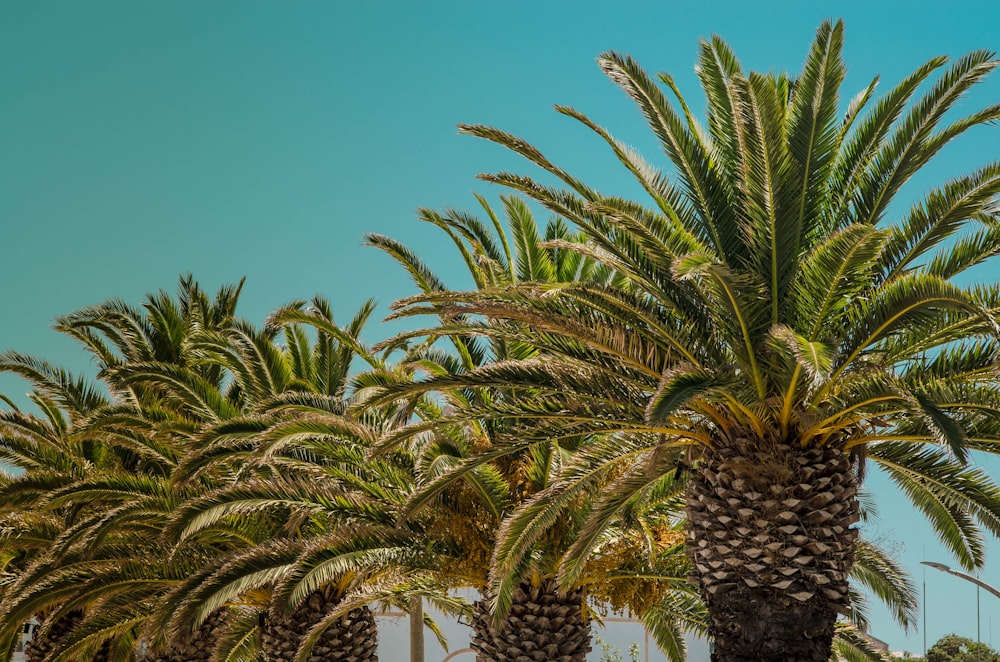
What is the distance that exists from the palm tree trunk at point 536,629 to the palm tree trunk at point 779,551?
4.39 metres

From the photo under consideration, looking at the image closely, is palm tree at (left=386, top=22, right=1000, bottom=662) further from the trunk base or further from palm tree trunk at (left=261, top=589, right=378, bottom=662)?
palm tree trunk at (left=261, top=589, right=378, bottom=662)

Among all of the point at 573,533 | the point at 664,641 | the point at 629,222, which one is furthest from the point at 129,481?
the point at 629,222

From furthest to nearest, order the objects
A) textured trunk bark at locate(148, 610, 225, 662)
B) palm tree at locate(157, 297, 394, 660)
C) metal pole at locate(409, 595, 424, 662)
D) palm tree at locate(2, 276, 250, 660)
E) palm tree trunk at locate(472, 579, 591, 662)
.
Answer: metal pole at locate(409, 595, 424, 662) < textured trunk bark at locate(148, 610, 225, 662) < palm tree at locate(2, 276, 250, 660) < palm tree trunk at locate(472, 579, 591, 662) < palm tree at locate(157, 297, 394, 660)

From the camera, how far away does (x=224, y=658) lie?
19.7m

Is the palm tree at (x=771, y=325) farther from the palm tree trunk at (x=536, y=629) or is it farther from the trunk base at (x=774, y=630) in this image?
the palm tree trunk at (x=536, y=629)

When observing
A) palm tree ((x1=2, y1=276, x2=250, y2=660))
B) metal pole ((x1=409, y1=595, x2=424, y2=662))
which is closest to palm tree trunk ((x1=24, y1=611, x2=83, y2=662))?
palm tree ((x1=2, y1=276, x2=250, y2=660))

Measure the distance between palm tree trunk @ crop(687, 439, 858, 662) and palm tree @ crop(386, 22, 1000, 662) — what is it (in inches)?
0.8

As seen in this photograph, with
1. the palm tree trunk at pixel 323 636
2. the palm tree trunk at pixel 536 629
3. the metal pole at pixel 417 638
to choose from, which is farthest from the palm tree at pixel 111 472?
the palm tree trunk at pixel 536 629

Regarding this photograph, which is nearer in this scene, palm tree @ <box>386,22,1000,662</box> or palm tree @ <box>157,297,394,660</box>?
palm tree @ <box>386,22,1000,662</box>

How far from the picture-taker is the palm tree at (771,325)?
11.4 metres

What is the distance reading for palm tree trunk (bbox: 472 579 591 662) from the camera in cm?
1633

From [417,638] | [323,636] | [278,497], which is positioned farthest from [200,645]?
[278,497]

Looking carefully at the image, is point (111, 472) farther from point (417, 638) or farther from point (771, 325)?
point (771, 325)

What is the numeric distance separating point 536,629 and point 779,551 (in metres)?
5.37
